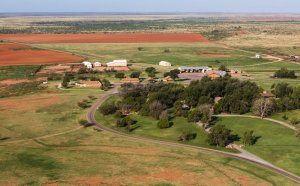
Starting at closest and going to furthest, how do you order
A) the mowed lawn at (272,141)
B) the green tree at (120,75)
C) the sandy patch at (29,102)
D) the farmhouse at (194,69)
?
the mowed lawn at (272,141) → the sandy patch at (29,102) → the green tree at (120,75) → the farmhouse at (194,69)

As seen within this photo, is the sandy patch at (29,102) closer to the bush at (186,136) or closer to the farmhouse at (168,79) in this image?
the farmhouse at (168,79)

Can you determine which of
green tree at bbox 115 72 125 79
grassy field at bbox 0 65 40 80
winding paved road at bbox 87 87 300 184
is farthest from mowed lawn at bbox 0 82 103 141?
grassy field at bbox 0 65 40 80

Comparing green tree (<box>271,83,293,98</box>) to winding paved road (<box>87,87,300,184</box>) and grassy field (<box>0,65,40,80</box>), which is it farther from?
grassy field (<box>0,65,40,80</box>)

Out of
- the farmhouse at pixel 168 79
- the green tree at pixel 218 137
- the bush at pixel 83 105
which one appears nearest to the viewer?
the green tree at pixel 218 137

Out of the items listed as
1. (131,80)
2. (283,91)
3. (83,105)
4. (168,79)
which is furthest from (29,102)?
(283,91)

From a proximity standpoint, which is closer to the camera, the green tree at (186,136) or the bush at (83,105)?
the green tree at (186,136)

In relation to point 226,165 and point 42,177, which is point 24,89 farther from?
point 226,165

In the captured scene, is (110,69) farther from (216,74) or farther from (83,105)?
(83,105)

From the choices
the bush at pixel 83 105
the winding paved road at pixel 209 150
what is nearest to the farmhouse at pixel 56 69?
the bush at pixel 83 105
